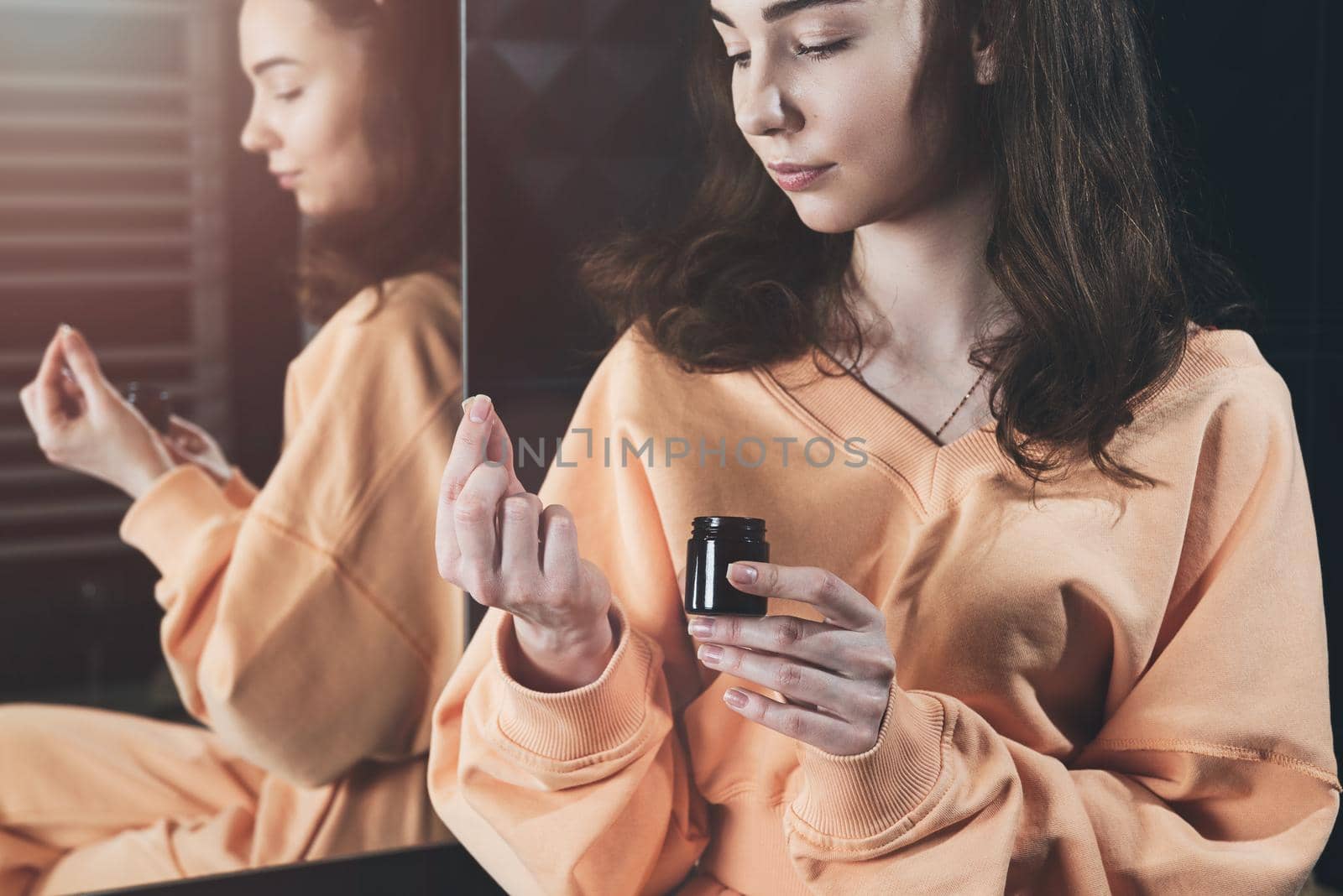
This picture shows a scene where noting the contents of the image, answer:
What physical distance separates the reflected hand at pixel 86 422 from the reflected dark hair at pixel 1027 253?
0.58 metres

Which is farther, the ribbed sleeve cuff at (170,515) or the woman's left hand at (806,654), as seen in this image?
the ribbed sleeve cuff at (170,515)

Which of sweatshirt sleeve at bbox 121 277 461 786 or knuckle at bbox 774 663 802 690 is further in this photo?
sweatshirt sleeve at bbox 121 277 461 786

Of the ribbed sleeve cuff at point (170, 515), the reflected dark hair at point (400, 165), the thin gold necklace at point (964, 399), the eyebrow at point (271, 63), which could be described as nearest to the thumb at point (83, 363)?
the ribbed sleeve cuff at point (170, 515)

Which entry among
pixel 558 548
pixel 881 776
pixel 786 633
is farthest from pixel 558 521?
pixel 881 776

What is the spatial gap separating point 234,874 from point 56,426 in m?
0.63

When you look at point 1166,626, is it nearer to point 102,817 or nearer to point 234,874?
point 234,874

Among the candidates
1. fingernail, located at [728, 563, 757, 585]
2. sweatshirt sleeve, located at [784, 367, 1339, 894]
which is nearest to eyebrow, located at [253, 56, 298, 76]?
fingernail, located at [728, 563, 757, 585]

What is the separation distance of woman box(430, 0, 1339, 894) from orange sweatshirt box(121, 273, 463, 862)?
0.17 metres

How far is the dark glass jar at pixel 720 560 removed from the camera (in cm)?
130

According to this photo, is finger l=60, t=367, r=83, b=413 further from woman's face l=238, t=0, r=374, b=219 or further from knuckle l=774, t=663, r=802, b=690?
knuckle l=774, t=663, r=802, b=690

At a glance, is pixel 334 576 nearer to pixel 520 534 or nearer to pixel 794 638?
pixel 520 534

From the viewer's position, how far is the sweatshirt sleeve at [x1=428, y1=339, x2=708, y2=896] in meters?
1.45

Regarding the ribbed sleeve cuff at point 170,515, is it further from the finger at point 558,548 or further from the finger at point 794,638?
the finger at point 794,638

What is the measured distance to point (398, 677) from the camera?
1738 millimetres
